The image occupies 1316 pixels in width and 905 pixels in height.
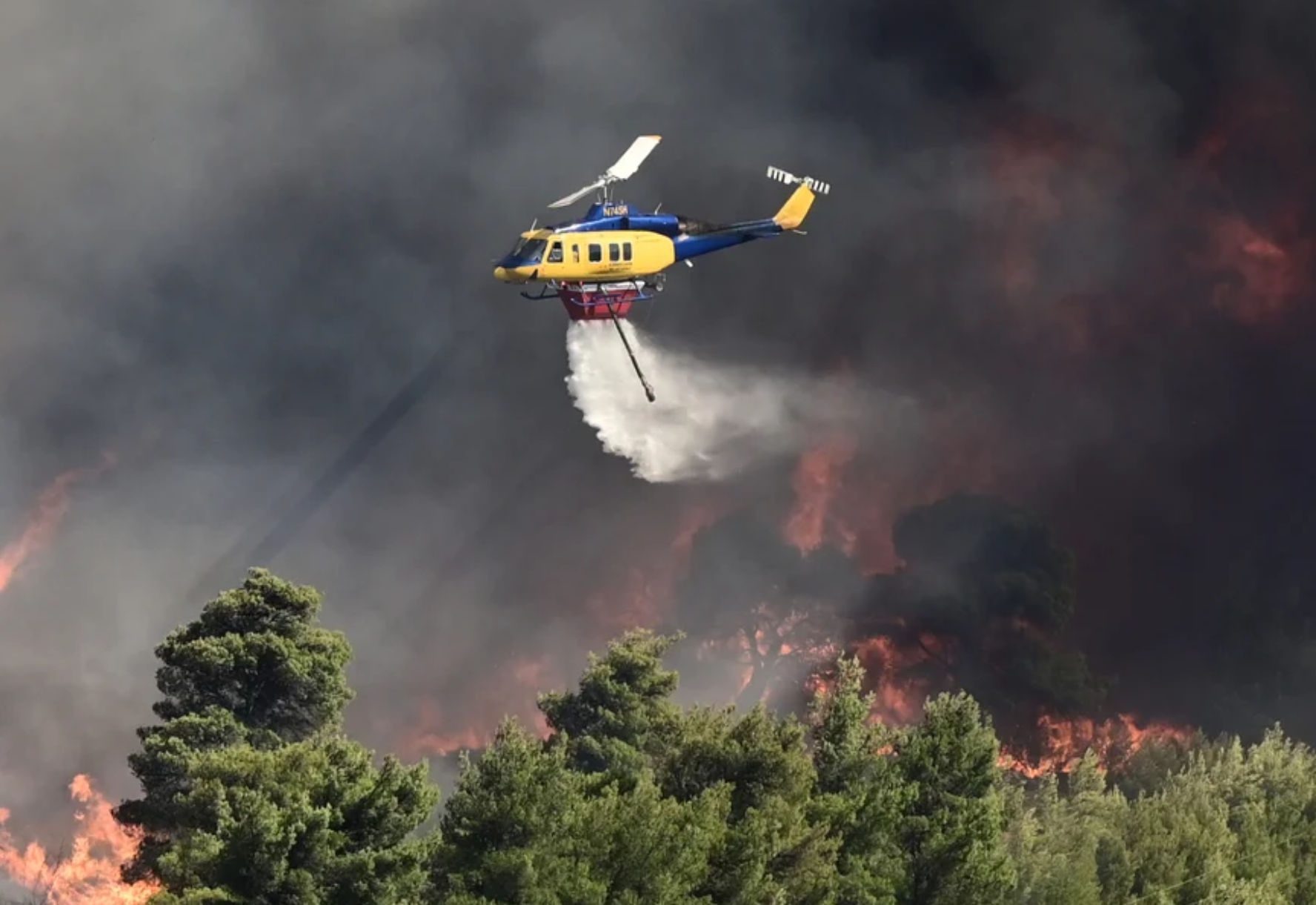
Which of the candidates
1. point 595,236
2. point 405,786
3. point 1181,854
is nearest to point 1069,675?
point 1181,854

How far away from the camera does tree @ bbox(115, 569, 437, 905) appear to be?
37.7 m

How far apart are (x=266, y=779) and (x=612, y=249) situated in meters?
24.5

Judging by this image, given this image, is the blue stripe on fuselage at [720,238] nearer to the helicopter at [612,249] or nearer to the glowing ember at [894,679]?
the helicopter at [612,249]

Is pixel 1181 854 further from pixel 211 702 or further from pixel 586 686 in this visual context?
pixel 211 702

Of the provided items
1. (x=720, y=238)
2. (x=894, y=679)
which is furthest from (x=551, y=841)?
(x=894, y=679)

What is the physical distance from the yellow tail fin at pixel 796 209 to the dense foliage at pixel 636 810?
16.2 m

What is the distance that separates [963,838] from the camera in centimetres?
4778

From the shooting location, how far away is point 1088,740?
81.5 meters

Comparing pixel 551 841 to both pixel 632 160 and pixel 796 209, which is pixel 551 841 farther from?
pixel 796 209

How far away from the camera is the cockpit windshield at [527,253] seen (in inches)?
2282

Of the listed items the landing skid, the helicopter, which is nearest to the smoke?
the landing skid

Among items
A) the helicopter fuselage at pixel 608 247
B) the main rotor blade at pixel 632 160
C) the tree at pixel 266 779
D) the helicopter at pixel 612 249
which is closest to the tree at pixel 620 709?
the tree at pixel 266 779

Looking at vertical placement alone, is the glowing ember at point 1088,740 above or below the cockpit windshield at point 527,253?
below

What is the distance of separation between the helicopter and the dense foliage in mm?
11973
